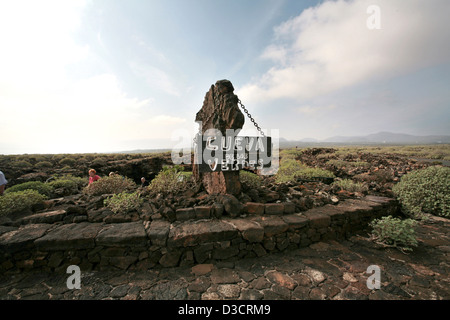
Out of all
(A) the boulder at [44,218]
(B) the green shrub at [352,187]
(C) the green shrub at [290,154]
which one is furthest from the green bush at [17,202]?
(C) the green shrub at [290,154]

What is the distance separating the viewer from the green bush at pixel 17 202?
12.7ft

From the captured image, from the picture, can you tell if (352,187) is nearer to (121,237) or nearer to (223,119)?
(223,119)

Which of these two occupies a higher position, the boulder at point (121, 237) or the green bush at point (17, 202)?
the green bush at point (17, 202)

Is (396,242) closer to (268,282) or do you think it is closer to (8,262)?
(268,282)

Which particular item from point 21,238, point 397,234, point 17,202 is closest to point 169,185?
point 21,238

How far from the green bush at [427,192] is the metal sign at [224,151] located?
4779 millimetres

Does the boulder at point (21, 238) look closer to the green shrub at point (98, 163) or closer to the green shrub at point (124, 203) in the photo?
the green shrub at point (124, 203)

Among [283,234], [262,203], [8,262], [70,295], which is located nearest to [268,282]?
[283,234]

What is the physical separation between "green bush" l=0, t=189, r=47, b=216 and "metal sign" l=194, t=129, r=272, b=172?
4119 mm

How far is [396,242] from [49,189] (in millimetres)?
9902

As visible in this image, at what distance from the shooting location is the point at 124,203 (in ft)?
12.8

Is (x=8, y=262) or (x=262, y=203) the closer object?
(x=8, y=262)

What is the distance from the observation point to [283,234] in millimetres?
3590

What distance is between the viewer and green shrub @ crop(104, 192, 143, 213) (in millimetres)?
3816
